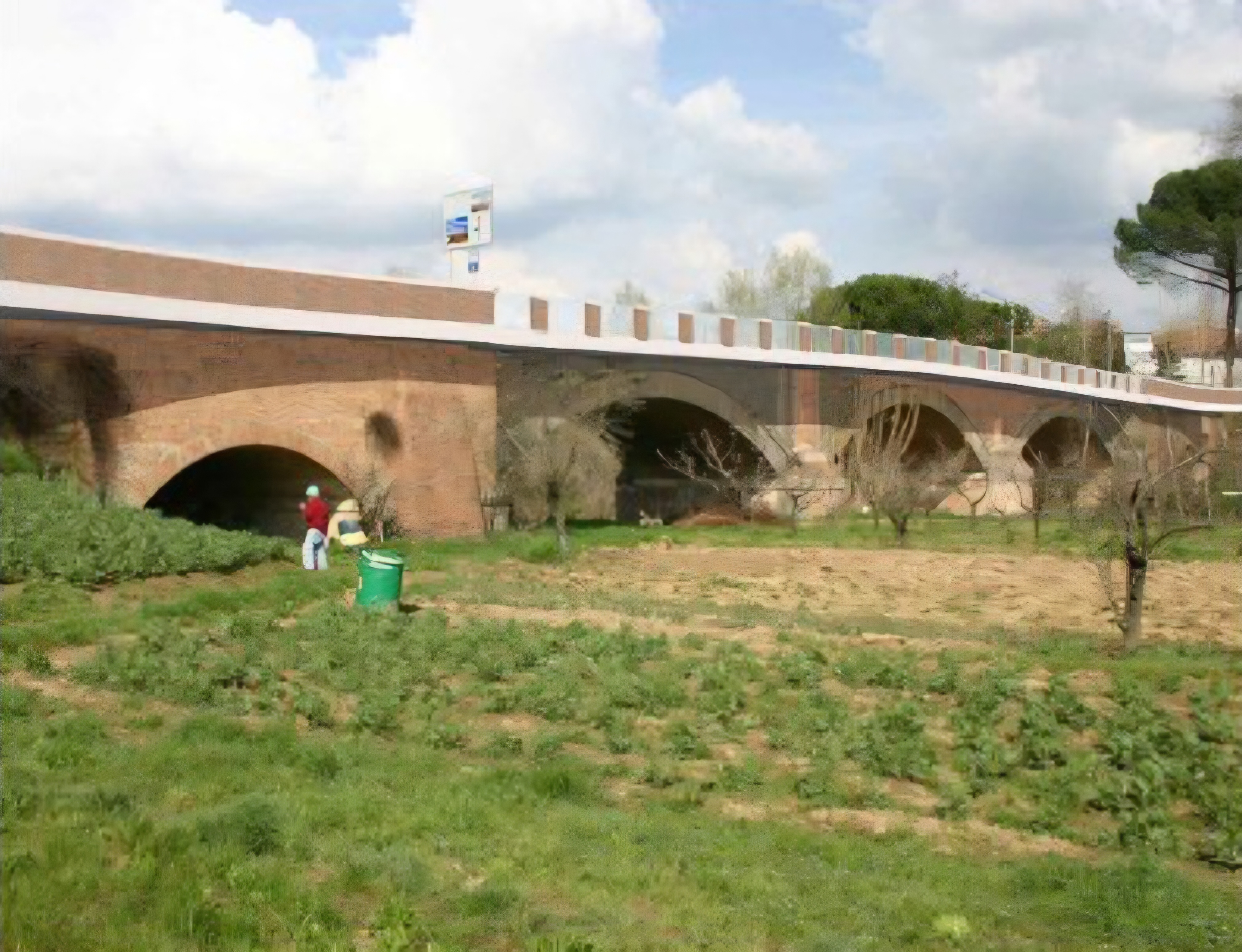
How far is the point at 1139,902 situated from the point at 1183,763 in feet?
8.06

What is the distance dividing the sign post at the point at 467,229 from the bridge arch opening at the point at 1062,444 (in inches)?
1059

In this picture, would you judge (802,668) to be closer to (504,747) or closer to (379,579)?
(504,747)

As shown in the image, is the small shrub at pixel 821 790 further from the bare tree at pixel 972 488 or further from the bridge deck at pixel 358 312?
the bare tree at pixel 972 488

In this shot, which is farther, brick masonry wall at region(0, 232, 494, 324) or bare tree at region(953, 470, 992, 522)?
bare tree at region(953, 470, 992, 522)

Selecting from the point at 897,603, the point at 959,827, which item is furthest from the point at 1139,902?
the point at 897,603

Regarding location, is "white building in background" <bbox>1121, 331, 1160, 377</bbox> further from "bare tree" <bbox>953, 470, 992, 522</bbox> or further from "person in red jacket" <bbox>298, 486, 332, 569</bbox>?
"person in red jacket" <bbox>298, 486, 332, 569</bbox>

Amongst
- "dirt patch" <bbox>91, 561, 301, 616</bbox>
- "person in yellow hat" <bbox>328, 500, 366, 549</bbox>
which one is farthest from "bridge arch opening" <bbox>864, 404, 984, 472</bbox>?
"dirt patch" <bbox>91, 561, 301, 616</bbox>

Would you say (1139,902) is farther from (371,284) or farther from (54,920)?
(371,284)

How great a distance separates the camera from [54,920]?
5.29 meters

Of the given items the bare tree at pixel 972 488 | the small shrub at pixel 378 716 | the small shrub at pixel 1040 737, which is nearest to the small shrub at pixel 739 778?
the small shrub at pixel 1040 737

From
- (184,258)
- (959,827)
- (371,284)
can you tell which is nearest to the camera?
(959,827)

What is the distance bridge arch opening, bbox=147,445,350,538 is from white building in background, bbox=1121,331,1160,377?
49405 millimetres

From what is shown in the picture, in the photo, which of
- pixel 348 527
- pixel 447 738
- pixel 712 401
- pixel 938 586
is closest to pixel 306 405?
pixel 348 527

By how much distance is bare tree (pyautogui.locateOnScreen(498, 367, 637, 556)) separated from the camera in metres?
25.8
